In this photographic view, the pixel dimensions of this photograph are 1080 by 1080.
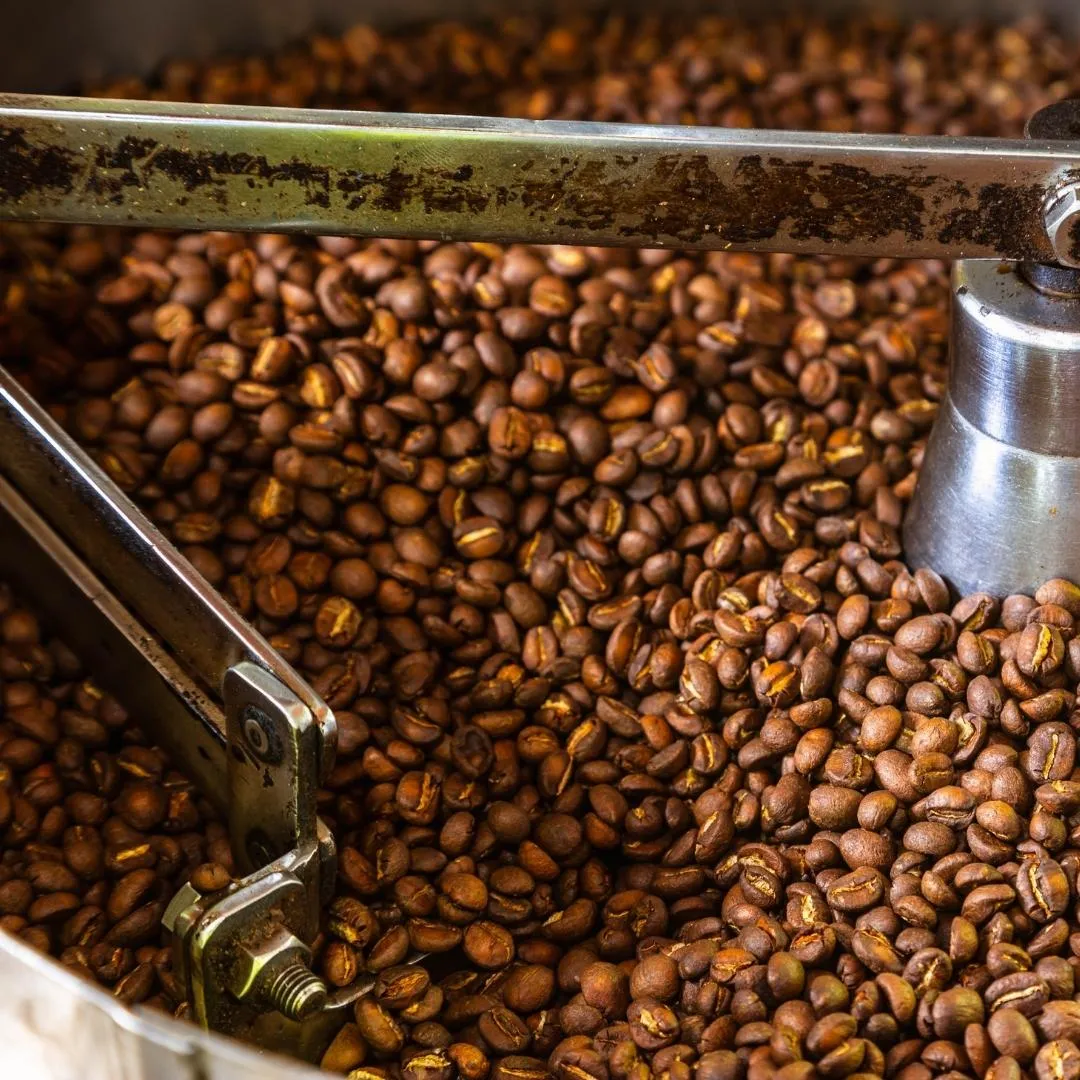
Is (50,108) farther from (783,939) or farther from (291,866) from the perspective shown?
(783,939)

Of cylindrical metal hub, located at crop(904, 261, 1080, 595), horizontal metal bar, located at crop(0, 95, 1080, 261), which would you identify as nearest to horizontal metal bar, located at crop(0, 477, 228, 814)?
horizontal metal bar, located at crop(0, 95, 1080, 261)

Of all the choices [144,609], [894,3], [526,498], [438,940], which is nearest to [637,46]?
[894,3]

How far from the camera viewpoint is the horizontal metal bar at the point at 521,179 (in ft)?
3.42

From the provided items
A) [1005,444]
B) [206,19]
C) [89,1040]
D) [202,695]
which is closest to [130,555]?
[202,695]

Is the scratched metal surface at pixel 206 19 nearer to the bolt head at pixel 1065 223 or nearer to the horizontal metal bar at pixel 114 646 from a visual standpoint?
the horizontal metal bar at pixel 114 646

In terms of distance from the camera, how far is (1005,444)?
1.22 metres

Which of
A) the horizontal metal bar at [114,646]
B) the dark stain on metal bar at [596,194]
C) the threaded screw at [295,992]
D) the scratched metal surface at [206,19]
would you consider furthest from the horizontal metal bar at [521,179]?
the scratched metal surface at [206,19]

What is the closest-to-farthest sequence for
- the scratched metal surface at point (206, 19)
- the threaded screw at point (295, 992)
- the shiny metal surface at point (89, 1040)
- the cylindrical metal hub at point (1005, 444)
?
the shiny metal surface at point (89, 1040) < the threaded screw at point (295, 992) < the cylindrical metal hub at point (1005, 444) < the scratched metal surface at point (206, 19)

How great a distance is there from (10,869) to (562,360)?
0.72 meters

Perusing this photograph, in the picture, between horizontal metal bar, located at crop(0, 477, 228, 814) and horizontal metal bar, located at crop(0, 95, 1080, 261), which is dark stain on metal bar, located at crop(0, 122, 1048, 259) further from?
horizontal metal bar, located at crop(0, 477, 228, 814)

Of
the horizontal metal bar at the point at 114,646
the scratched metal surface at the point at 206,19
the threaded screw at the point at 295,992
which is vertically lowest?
the threaded screw at the point at 295,992

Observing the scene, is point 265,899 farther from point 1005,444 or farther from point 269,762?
point 1005,444

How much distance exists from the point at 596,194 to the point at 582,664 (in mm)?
470

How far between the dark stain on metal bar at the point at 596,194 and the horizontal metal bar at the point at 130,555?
20 cm
